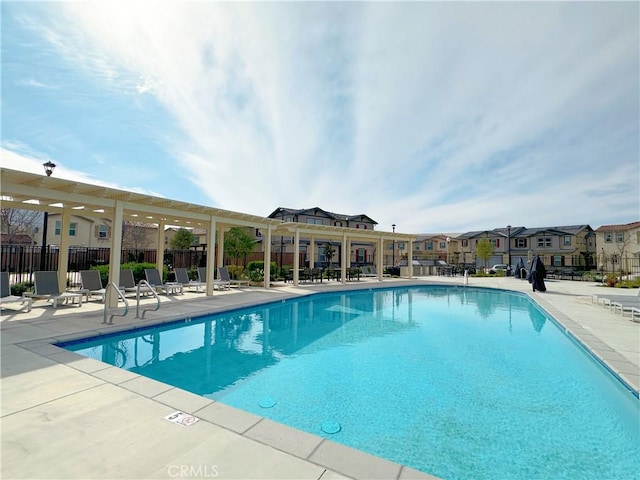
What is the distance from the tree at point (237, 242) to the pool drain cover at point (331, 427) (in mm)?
13253

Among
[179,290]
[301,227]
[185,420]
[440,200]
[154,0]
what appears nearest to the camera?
[185,420]

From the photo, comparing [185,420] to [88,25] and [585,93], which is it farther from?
[585,93]

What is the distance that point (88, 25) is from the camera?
6883 mm

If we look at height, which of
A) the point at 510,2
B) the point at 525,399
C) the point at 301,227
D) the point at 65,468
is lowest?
the point at 525,399

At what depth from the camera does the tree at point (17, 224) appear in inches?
831

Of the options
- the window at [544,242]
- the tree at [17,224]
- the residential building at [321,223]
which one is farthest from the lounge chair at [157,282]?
the window at [544,242]

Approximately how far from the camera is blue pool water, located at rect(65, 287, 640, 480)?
131 inches

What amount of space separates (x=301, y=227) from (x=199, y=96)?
8.76 m

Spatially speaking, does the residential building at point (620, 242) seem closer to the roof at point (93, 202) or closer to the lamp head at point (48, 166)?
the roof at point (93, 202)

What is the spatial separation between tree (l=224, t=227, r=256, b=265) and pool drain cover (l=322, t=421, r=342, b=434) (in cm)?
1325

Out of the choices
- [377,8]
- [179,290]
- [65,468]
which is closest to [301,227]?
[179,290]

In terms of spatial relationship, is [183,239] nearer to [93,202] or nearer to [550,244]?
[93,202]

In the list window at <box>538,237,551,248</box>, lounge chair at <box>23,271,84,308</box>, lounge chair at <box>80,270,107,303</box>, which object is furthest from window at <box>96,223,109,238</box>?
window at <box>538,237,551,248</box>

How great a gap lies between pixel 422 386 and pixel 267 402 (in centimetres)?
248
